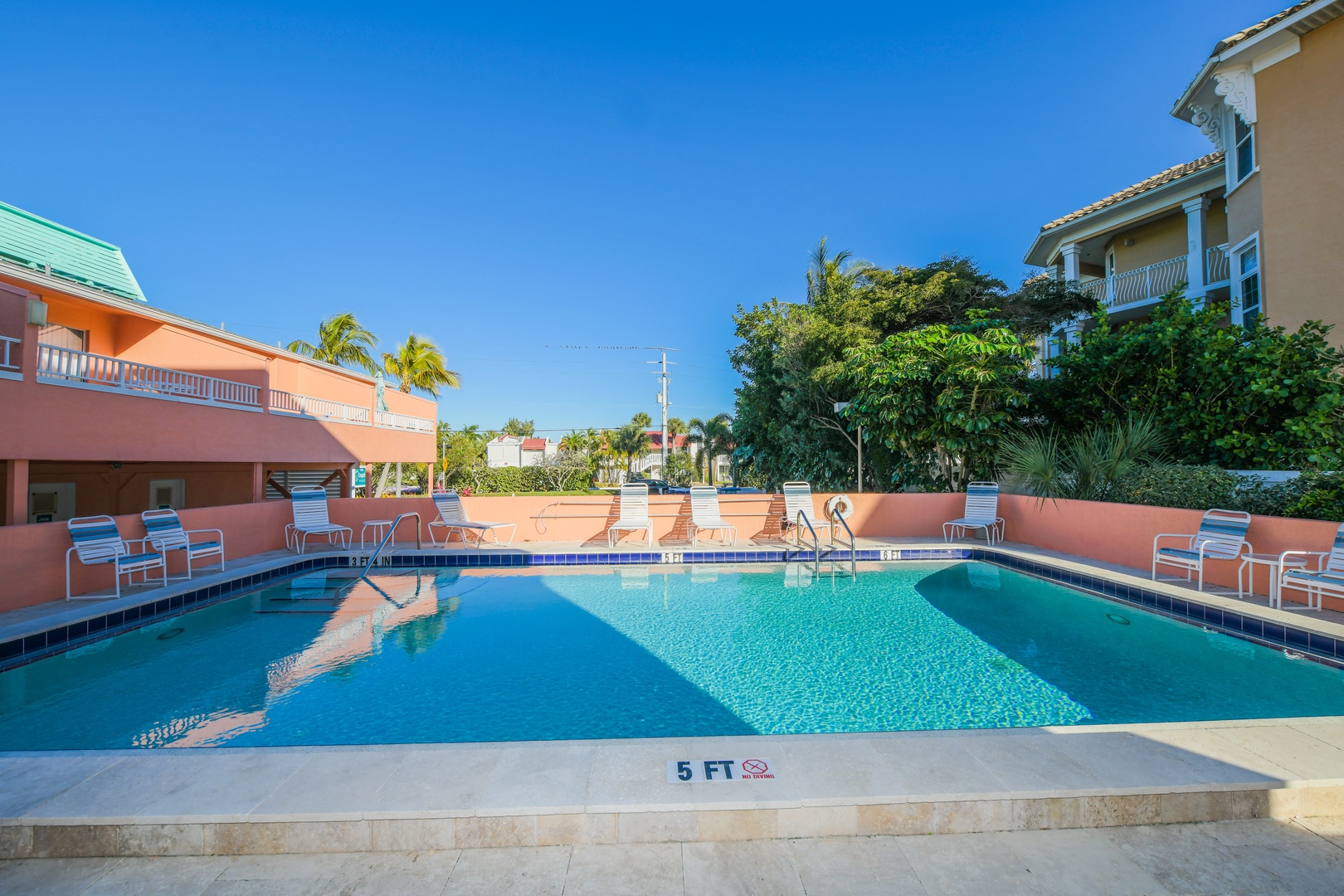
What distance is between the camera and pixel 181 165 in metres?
18.4

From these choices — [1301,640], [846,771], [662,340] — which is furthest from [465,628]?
[662,340]

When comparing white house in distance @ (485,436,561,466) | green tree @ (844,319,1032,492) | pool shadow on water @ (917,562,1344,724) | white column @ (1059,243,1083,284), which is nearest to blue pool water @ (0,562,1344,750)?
pool shadow on water @ (917,562,1344,724)

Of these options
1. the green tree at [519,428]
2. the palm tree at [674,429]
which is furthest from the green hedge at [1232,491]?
the green tree at [519,428]

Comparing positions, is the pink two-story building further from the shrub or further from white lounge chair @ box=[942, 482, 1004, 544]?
the shrub

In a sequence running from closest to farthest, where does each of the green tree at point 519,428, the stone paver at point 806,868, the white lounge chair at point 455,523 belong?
the stone paver at point 806,868, the white lounge chair at point 455,523, the green tree at point 519,428

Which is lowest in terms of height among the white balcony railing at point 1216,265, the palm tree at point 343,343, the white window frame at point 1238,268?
the white window frame at point 1238,268

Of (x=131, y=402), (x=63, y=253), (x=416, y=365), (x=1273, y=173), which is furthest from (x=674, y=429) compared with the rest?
(x=131, y=402)

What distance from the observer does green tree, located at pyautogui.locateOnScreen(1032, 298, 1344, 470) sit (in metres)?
7.71

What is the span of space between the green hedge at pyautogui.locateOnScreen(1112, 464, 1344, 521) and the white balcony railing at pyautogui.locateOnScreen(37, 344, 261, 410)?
13.9 meters

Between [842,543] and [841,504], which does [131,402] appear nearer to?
[842,543]

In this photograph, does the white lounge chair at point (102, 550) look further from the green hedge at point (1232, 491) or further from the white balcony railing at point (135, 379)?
the green hedge at point (1232, 491)

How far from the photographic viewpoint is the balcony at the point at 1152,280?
44.7 feet

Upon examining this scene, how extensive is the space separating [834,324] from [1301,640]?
457 inches

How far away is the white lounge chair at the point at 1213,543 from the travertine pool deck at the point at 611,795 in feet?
13.0
